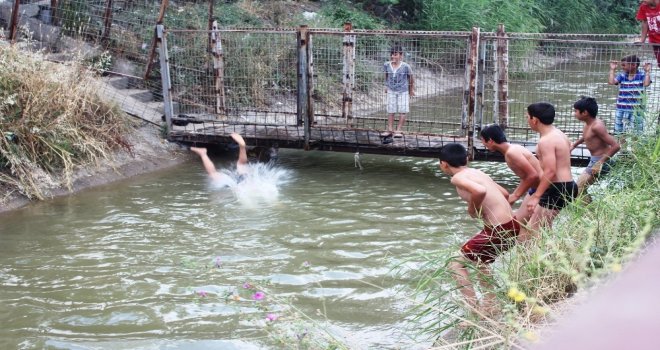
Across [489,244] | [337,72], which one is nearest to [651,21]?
[337,72]

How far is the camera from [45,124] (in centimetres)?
1022

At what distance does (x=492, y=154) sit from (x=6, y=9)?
10322mm

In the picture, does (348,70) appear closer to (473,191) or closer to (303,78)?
(303,78)

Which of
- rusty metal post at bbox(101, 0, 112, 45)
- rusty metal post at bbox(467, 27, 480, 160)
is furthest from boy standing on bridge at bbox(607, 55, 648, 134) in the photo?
rusty metal post at bbox(101, 0, 112, 45)

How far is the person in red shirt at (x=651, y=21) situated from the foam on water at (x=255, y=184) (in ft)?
17.4

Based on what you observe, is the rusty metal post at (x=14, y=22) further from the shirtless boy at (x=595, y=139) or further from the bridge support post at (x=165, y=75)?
the shirtless boy at (x=595, y=139)

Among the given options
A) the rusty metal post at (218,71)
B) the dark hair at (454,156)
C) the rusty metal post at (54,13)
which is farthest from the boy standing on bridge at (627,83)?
the rusty metal post at (54,13)

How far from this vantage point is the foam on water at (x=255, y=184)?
9914 millimetres

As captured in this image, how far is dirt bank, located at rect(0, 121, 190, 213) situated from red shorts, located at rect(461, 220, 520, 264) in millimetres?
6470

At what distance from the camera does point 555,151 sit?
238 inches

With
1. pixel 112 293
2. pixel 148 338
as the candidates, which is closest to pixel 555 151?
A: pixel 148 338

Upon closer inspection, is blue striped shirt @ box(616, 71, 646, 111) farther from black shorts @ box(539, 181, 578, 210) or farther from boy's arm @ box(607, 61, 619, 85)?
black shorts @ box(539, 181, 578, 210)

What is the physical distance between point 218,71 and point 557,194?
7305 mm

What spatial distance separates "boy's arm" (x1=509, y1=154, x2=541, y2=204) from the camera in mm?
6133
